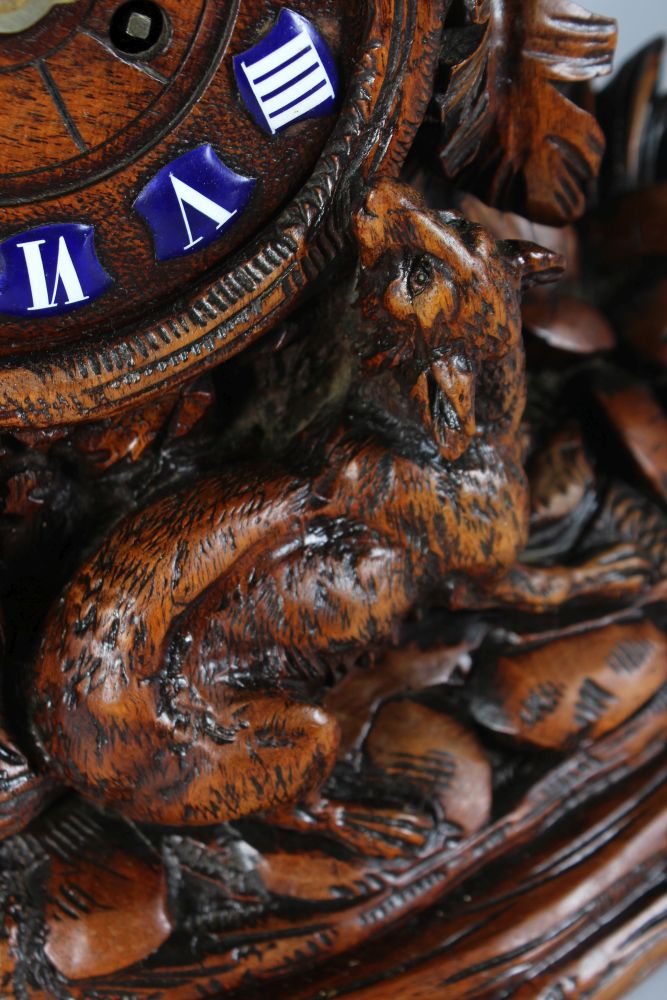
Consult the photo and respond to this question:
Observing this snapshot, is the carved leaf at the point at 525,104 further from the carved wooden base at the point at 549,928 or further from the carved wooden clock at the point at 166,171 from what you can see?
the carved wooden base at the point at 549,928

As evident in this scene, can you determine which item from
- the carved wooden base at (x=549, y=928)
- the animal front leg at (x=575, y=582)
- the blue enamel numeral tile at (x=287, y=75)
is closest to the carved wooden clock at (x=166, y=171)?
the blue enamel numeral tile at (x=287, y=75)

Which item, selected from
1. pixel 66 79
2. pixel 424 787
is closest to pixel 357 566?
pixel 424 787

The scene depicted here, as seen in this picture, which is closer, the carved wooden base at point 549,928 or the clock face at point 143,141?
the clock face at point 143,141

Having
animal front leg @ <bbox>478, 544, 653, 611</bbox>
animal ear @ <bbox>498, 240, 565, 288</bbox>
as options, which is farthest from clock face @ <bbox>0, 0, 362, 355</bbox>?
animal front leg @ <bbox>478, 544, 653, 611</bbox>

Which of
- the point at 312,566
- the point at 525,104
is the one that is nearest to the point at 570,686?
the point at 312,566

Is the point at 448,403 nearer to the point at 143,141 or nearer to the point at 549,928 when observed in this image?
the point at 143,141

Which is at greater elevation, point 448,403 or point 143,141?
point 143,141

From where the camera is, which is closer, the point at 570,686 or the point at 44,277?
the point at 44,277

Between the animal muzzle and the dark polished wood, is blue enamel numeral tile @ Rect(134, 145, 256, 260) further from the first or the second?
the animal muzzle
